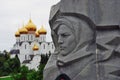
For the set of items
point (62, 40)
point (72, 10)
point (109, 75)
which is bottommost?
point (109, 75)

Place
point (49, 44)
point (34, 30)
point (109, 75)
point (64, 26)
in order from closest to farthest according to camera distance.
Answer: point (109, 75) → point (64, 26) → point (34, 30) → point (49, 44)

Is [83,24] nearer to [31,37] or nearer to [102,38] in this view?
[102,38]

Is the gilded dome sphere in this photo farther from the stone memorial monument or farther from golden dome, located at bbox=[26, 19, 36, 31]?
the stone memorial monument

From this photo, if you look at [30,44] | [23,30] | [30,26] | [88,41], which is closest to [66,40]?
[88,41]

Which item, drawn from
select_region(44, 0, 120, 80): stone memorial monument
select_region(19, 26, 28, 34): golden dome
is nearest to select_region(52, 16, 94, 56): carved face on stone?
select_region(44, 0, 120, 80): stone memorial monument

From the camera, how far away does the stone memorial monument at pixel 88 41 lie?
296 inches

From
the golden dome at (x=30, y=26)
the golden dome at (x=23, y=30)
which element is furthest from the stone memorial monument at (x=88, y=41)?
the golden dome at (x=23, y=30)

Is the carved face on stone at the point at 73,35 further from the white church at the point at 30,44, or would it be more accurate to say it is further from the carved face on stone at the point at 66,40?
the white church at the point at 30,44

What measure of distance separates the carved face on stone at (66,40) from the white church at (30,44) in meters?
54.7

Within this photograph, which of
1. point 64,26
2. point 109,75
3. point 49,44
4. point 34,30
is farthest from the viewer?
point 49,44

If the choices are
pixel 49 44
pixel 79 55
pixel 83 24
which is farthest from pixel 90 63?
pixel 49 44

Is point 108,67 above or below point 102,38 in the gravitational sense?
below

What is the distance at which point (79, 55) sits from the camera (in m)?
7.66

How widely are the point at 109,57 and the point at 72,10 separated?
118 cm
